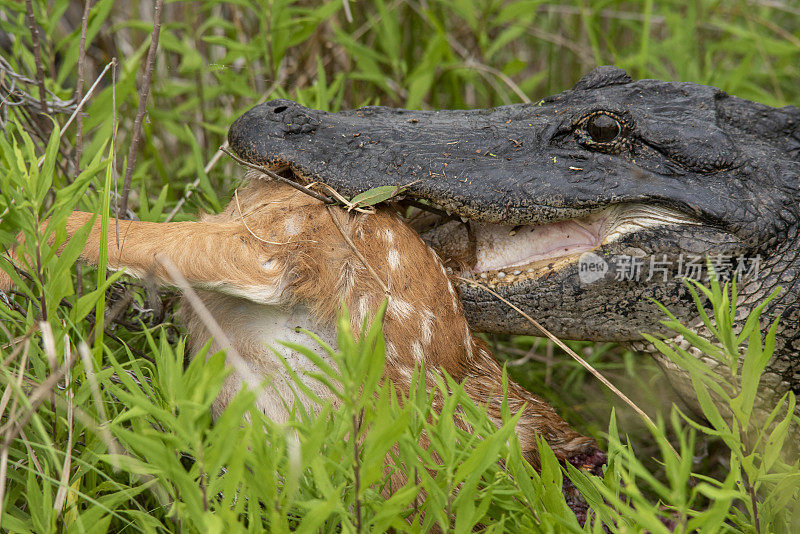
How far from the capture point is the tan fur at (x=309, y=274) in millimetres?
1978

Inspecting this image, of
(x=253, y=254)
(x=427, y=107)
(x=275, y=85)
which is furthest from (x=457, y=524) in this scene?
Answer: (x=427, y=107)

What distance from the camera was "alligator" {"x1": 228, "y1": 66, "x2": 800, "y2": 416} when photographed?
2234 mm

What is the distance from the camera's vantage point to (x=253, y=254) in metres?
2.01

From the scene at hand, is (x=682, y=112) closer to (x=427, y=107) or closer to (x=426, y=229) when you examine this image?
(x=426, y=229)

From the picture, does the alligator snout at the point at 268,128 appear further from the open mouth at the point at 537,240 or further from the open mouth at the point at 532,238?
the open mouth at the point at 537,240

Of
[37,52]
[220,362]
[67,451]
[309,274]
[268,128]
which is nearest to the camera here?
[220,362]

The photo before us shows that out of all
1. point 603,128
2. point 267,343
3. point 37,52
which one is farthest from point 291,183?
point 37,52

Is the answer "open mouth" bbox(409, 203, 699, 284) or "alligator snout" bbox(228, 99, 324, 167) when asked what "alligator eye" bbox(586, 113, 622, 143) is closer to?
"open mouth" bbox(409, 203, 699, 284)

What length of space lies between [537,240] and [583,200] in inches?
8.3

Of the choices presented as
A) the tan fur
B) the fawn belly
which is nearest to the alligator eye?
the tan fur

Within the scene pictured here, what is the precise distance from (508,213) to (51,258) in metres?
1.26

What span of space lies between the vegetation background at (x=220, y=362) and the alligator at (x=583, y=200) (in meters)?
0.44

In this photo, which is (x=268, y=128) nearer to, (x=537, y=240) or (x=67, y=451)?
(x=537, y=240)

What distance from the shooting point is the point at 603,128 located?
235 centimetres
